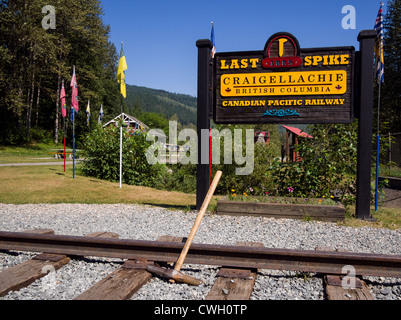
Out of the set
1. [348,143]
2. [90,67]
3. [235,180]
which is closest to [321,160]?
[348,143]

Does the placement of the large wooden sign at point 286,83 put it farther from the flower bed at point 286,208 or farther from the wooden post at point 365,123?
the flower bed at point 286,208

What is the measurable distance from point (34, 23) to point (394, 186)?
38.1 metres

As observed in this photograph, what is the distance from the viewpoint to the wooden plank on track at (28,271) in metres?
3.15

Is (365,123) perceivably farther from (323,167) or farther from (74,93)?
(74,93)

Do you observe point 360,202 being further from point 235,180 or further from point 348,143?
point 235,180

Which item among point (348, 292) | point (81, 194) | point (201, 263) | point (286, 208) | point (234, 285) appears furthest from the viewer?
point (81, 194)

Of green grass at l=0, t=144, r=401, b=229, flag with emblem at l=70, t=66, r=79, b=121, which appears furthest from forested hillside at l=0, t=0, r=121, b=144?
green grass at l=0, t=144, r=401, b=229

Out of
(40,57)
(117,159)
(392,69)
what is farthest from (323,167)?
(392,69)

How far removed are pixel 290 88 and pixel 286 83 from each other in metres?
0.14

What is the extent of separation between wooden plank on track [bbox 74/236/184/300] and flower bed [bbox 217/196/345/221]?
3.79 meters

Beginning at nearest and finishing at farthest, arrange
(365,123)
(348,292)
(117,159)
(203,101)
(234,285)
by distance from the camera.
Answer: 1. (348,292)
2. (234,285)
3. (365,123)
4. (203,101)
5. (117,159)

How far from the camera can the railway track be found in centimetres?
305

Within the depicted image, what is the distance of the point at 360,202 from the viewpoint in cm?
714

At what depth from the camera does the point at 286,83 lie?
7559 millimetres
